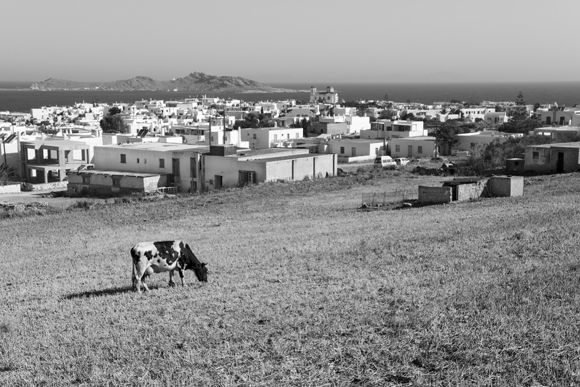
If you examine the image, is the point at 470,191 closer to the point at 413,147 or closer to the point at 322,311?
the point at 322,311

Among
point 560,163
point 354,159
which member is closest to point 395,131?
point 354,159

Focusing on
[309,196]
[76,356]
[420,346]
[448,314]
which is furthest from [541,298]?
[309,196]

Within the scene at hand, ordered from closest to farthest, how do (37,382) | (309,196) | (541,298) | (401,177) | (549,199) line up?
(37,382)
(541,298)
(549,199)
(309,196)
(401,177)

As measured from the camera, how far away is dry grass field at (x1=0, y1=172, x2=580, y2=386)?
9227mm

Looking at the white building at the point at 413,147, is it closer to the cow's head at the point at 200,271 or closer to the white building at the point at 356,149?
the white building at the point at 356,149

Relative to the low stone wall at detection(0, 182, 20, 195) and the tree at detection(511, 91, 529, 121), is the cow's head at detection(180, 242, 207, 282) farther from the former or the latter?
the tree at detection(511, 91, 529, 121)

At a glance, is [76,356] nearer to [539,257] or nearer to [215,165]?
[539,257]

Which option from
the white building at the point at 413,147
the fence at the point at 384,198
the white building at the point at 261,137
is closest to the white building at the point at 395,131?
the white building at the point at 413,147

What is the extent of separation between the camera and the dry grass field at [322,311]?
923cm

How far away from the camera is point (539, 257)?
1531 cm

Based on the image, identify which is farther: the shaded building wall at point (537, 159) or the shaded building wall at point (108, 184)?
the shaded building wall at point (108, 184)

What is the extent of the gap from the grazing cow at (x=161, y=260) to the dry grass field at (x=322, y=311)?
367 millimetres

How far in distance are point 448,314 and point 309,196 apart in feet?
94.0

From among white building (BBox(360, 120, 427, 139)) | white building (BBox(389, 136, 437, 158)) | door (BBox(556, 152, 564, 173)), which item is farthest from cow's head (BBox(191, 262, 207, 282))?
white building (BBox(360, 120, 427, 139))
